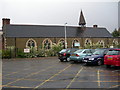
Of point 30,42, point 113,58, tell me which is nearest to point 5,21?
point 30,42

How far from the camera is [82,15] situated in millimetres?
53375

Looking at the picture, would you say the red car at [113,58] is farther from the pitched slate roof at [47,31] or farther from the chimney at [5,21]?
the chimney at [5,21]

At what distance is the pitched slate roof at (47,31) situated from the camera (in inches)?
1478

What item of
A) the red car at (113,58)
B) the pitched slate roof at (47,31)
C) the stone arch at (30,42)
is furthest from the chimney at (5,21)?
the red car at (113,58)

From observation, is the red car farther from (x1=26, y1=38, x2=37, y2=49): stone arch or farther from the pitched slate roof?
the pitched slate roof

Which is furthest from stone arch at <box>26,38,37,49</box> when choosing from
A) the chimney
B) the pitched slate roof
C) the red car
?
the red car

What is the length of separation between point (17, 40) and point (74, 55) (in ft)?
73.0

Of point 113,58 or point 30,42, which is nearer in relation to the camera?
point 113,58

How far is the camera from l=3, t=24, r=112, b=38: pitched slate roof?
3753 centimetres

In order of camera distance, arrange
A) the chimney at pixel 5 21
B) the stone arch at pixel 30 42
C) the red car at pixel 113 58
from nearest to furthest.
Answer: the red car at pixel 113 58, the stone arch at pixel 30 42, the chimney at pixel 5 21

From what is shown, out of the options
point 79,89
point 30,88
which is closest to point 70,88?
point 79,89

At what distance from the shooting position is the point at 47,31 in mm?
41312

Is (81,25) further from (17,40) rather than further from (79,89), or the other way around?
(79,89)

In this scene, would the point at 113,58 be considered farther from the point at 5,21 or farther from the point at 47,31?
the point at 5,21
